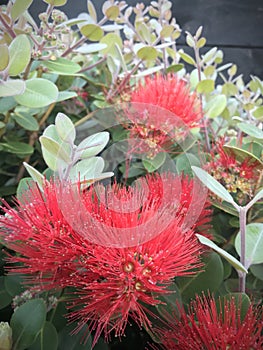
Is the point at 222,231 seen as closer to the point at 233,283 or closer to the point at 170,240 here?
the point at 233,283

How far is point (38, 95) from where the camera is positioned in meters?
0.38

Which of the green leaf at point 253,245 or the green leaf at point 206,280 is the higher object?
the green leaf at point 253,245

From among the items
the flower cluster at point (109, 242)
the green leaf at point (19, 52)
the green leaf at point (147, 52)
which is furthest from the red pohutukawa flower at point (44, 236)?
the green leaf at point (147, 52)

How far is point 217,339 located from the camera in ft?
0.95

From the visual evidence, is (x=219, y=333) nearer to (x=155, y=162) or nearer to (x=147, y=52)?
(x=155, y=162)

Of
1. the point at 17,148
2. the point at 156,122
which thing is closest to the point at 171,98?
the point at 156,122

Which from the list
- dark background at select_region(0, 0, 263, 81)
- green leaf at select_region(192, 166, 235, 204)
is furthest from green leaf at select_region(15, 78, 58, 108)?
dark background at select_region(0, 0, 263, 81)

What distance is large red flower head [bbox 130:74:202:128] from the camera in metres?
0.40

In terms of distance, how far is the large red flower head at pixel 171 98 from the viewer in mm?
403

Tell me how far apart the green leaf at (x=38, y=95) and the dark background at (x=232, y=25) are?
37.0 inches

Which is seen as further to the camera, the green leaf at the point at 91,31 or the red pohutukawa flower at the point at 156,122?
the green leaf at the point at 91,31

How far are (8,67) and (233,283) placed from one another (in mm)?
260

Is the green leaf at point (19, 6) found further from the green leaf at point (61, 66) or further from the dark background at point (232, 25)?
the dark background at point (232, 25)

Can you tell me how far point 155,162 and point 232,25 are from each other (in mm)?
1080
